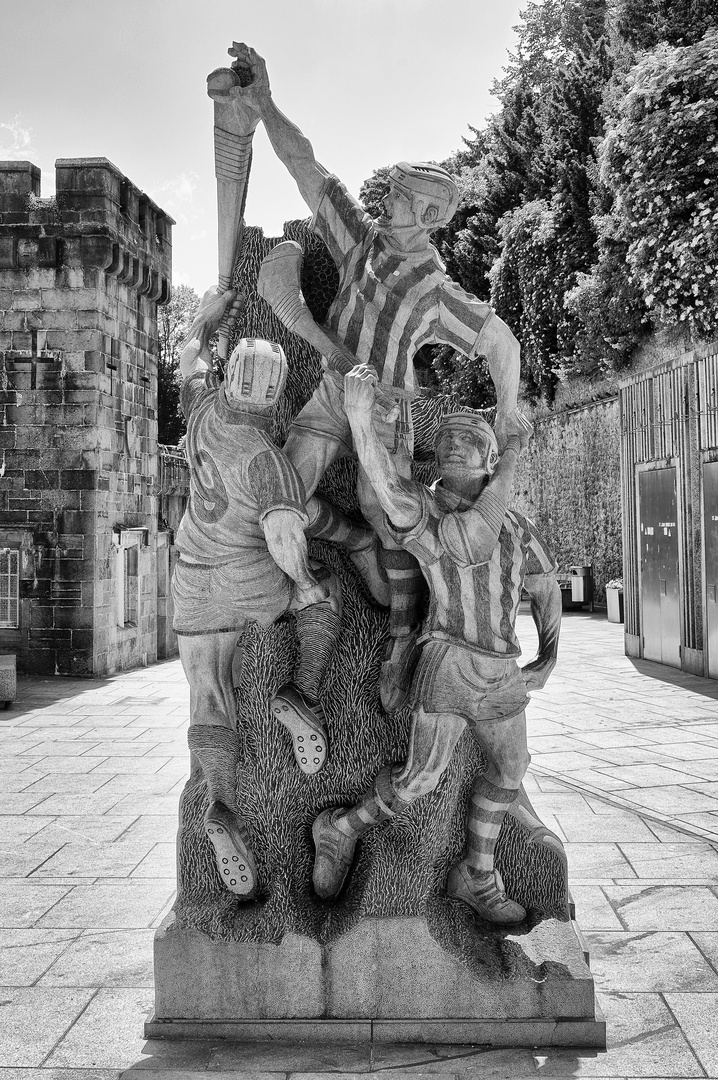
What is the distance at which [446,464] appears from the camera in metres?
3.48

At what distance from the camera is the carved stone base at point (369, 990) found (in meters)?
3.29

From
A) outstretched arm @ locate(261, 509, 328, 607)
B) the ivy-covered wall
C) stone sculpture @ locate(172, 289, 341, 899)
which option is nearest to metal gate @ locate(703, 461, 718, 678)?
stone sculpture @ locate(172, 289, 341, 899)

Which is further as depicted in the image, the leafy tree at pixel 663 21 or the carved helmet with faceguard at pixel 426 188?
the leafy tree at pixel 663 21

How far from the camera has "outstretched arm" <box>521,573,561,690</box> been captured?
11.9ft

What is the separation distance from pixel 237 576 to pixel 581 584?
61.2 feet

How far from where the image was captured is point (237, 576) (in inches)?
133

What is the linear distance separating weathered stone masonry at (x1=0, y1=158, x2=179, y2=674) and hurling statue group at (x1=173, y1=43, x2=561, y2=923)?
31.1 ft

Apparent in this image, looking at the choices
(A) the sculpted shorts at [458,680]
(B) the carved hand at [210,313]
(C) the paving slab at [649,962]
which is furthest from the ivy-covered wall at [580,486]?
(A) the sculpted shorts at [458,680]

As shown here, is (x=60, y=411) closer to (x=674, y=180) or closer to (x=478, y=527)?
(x=674, y=180)

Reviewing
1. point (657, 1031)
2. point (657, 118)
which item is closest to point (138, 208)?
point (657, 118)

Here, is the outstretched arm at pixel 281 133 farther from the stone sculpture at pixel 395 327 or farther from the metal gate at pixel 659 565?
the metal gate at pixel 659 565

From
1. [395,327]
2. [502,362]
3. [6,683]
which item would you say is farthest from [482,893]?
[6,683]

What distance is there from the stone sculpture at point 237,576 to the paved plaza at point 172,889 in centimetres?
68

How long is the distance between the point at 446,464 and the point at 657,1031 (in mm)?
1997
